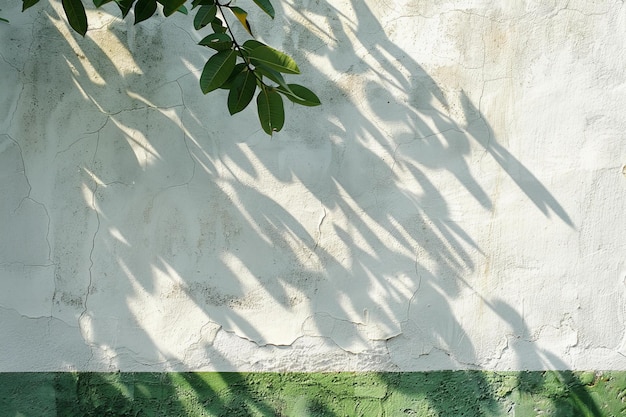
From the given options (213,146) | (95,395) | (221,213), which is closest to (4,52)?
(213,146)

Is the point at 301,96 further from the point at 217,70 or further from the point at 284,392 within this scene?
the point at 284,392

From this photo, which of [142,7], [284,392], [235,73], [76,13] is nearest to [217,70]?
[235,73]

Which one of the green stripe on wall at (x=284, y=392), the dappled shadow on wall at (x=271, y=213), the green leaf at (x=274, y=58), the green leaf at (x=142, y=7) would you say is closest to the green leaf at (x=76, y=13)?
the green leaf at (x=142, y=7)

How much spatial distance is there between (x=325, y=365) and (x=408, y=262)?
2.09ft

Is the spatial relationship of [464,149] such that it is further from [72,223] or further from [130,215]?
[72,223]

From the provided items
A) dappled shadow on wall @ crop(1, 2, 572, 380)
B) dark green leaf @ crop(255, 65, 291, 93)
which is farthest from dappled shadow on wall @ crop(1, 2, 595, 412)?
dark green leaf @ crop(255, 65, 291, 93)

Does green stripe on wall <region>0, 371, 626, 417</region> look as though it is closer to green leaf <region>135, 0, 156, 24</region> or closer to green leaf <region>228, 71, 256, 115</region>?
green leaf <region>228, 71, 256, 115</region>

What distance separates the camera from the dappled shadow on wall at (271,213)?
320 cm

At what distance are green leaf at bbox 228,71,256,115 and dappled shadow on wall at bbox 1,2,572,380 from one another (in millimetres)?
1039

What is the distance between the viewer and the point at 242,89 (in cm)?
215

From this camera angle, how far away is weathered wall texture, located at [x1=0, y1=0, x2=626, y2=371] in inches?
126

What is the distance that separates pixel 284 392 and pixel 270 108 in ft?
5.22

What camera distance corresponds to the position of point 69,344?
3.22 m

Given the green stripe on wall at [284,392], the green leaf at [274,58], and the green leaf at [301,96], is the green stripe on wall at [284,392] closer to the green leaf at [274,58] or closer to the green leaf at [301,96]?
the green leaf at [301,96]
